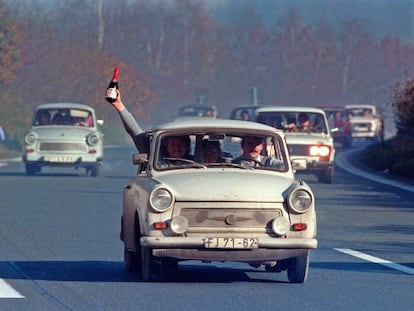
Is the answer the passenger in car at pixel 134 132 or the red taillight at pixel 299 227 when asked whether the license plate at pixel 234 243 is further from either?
the passenger in car at pixel 134 132

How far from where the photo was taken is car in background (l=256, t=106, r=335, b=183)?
32.5 metres

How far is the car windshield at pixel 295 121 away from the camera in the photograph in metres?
33.1

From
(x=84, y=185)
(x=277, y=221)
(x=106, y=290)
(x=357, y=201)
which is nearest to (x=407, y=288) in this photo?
(x=277, y=221)

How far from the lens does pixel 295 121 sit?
33562mm

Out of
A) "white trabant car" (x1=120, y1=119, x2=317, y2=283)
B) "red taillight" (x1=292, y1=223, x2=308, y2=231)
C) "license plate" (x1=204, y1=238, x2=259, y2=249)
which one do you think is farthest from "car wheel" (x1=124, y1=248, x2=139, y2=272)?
"red taillight" (x1=292, y1=223, x2=308, y2=231)

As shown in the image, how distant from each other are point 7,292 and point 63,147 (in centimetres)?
2255

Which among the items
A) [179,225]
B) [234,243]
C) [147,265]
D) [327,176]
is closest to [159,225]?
[179,225]

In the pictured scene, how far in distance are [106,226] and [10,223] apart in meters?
1.32

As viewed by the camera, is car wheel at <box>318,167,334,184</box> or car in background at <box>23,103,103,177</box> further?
car in background at <box>23,103,103,177</box>

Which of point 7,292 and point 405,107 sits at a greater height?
point 7,292

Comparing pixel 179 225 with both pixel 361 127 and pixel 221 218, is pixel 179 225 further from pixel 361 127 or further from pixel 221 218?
pixel 361 127

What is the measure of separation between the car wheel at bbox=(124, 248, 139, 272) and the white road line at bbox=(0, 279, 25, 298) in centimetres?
126

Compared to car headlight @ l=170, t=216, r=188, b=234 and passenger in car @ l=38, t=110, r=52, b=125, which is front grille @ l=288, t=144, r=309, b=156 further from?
car headlight @ l=170, t=216, r=188, b=234

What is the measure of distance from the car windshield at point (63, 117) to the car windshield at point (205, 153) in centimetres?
2174
